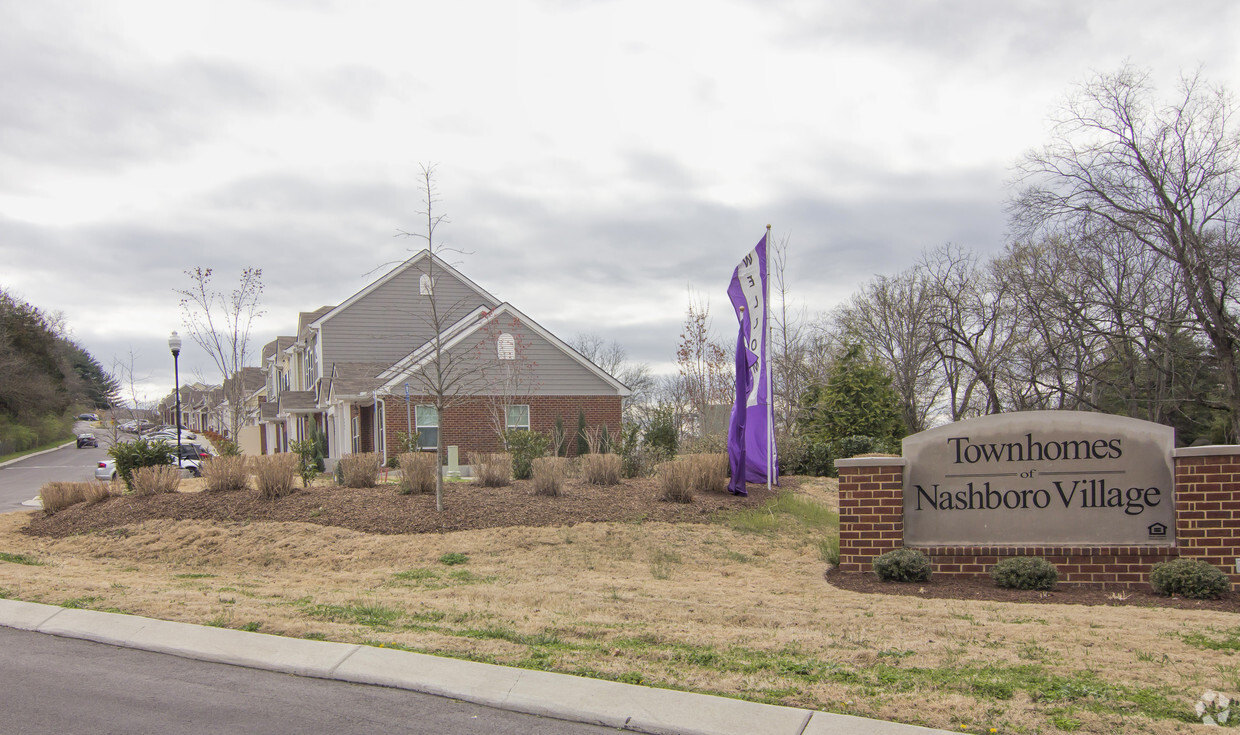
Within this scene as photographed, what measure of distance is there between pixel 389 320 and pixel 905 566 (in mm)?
28710

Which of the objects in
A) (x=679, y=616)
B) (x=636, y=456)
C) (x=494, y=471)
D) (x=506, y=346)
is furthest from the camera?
(x=506, y=346)

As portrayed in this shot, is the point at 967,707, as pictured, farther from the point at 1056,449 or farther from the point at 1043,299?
the point at 1043,299

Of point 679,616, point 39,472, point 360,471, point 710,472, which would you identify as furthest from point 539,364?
point 39,472

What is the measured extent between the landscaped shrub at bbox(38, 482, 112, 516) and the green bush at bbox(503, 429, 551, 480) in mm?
7822

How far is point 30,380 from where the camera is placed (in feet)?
184

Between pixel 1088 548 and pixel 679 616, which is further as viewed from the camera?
pixel 1088 548

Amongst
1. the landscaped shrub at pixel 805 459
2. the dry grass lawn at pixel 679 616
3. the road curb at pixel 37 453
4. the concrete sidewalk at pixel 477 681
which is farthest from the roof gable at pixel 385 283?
the concrete sidewalk at pixel 477 681

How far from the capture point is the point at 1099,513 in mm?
9227

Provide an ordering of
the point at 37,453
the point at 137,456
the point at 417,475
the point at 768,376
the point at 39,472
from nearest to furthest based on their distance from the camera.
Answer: the point at 417,475, the point at 768,376, the point at 137,456, the point at 39,472, the point at 37,453

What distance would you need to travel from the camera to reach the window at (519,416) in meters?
30.1

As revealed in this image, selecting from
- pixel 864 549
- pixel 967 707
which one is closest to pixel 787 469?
pixel 864 549

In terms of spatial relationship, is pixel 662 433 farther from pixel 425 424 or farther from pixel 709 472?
pixel 425 424

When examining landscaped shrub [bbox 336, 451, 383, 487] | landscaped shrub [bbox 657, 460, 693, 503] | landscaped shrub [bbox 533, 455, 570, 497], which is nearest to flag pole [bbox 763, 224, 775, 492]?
landscaped shrub [bbox 657, 460, 693, 503]

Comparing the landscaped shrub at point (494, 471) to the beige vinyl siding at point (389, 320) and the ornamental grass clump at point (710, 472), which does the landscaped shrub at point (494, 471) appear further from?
the beige vinyl siding at point (389, 320)
